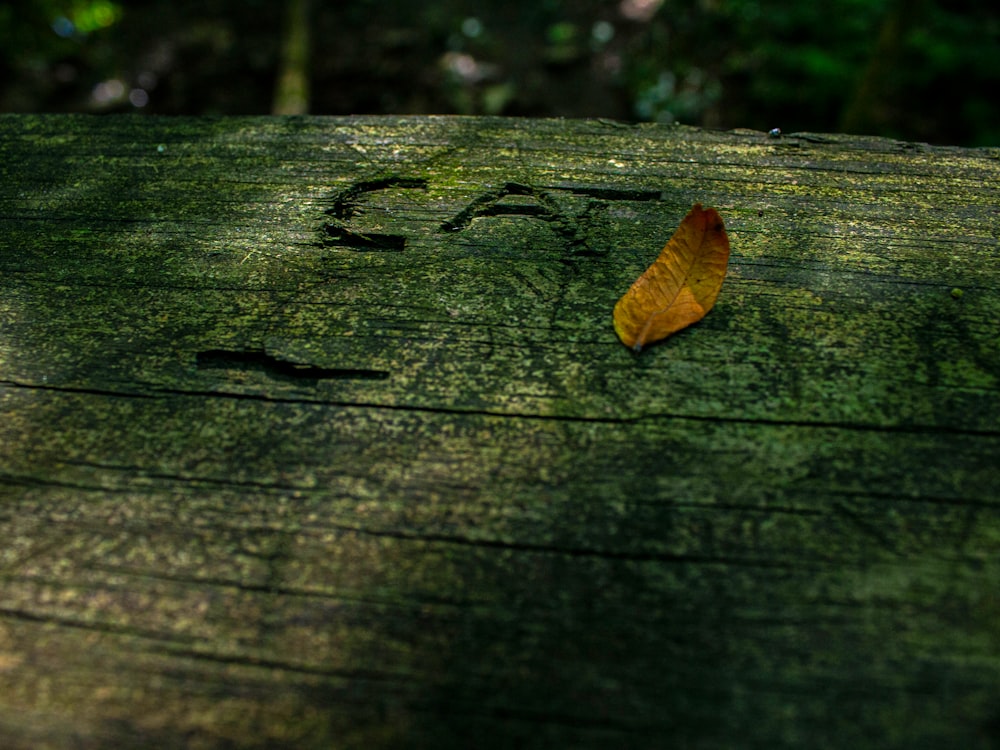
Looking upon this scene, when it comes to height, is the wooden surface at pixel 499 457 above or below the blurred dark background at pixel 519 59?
below

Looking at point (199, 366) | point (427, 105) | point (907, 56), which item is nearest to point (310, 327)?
point (199, 366)

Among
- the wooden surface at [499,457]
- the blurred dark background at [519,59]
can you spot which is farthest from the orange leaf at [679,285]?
the blurred dark background at [519,59]

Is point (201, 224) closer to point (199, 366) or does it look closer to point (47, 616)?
point (199, 366)

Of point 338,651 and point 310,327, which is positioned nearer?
point 338,651

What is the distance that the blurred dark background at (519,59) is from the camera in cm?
452

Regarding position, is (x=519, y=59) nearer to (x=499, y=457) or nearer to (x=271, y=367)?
(x=271, y=367)

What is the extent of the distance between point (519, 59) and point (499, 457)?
17.3 ft

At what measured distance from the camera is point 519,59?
5.43m

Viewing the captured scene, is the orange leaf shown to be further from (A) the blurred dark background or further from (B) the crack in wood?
(A) the blurred dark background

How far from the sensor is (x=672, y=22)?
5.39 m

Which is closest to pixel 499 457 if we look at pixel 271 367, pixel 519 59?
pixel 271 367

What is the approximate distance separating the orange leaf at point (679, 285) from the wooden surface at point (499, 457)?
3 centimetres

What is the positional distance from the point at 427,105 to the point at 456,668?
16.3 feet

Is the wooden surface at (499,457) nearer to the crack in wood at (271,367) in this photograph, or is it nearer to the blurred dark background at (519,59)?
the crack in wood at (271,367)
